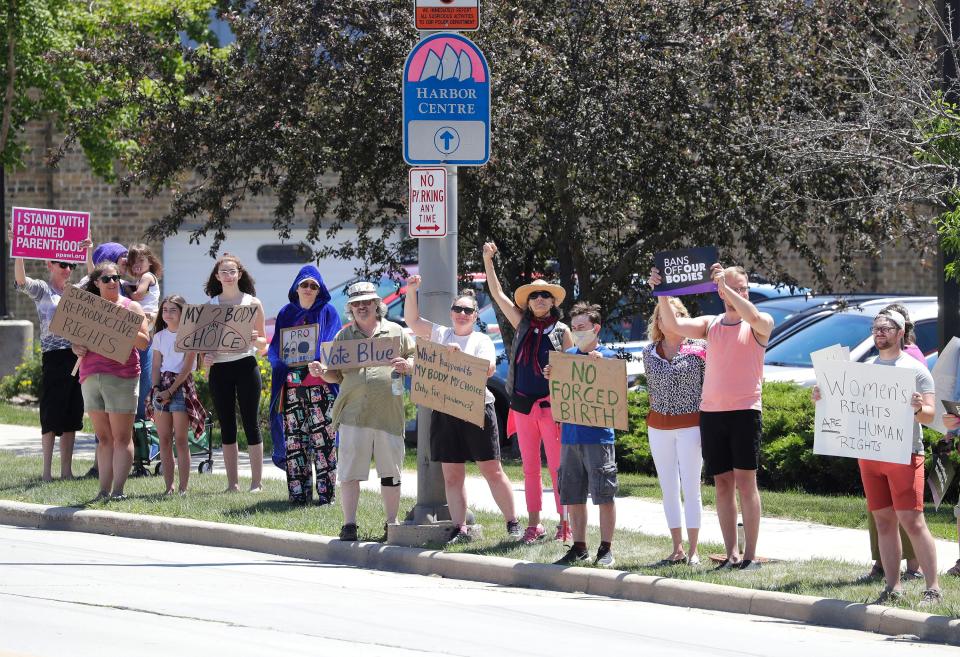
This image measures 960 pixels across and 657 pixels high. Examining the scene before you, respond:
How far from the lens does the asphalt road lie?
7.15 metres

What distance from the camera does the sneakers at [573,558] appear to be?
958cm

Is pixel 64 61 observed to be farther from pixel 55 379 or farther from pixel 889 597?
pixel 889 597

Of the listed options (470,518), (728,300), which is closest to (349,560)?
(470,518)

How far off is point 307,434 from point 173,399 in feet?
4.45

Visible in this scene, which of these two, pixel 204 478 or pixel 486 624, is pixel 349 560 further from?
pixel 204 478

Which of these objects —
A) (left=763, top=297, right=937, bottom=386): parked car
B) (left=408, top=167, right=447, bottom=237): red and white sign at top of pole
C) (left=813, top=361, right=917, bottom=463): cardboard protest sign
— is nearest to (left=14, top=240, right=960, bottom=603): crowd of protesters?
(left=813, top=361, right=917, bottom=463): cardboard protest sign

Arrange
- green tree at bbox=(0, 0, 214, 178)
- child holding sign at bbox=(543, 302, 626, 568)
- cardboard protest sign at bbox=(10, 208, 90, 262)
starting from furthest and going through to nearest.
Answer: green tree at bbox=(0, 0, 214, 178) < cardboard protest sign at bbox=(10, 208, 90, 262) < child holding sign at bbox=(543, 302, 626, 568)

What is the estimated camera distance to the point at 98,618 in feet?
25.2

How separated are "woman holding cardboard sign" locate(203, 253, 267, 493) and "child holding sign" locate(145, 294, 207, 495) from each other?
22 cm

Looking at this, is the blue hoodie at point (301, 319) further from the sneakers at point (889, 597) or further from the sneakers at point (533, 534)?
the sneakers at point (889, 597)

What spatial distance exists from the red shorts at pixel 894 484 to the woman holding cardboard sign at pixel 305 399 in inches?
181

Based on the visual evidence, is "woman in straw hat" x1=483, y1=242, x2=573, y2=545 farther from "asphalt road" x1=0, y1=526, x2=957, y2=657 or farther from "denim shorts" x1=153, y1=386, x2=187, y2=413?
"denim shorts" x1=153, y1=386, x2=187, y2=413

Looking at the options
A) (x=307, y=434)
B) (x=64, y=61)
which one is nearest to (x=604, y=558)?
(x=307, y=434)

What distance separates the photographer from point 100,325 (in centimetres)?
1196
